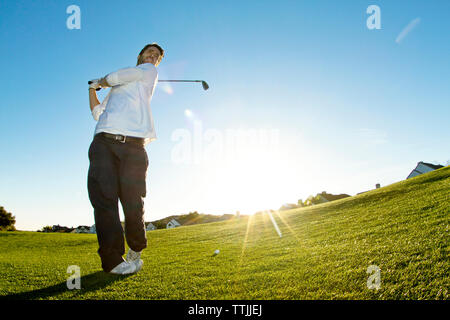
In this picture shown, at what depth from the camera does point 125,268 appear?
3.25 meters

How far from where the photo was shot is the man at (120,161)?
118 inches

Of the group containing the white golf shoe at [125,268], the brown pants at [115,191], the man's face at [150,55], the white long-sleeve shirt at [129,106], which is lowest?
the white golf shoe at [125,268]

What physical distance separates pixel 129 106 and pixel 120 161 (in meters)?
0.78

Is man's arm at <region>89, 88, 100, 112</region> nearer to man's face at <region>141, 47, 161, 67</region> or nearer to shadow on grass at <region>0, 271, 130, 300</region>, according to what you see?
man's face at <region>141, 47, 161, 67</region>

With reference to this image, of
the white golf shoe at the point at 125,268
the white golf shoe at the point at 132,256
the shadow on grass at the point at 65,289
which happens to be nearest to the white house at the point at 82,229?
the shadow on grass at the point at 65,289

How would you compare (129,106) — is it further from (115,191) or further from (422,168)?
(422,168)

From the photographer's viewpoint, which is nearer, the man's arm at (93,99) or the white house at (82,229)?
the man's arm at (93,99)

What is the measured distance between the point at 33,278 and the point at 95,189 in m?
2.58

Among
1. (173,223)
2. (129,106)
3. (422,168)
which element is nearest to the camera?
(129,106)

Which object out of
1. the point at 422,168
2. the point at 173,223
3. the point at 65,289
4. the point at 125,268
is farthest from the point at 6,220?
the point at 422,168

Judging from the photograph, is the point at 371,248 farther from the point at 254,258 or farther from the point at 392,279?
the point at 254,258

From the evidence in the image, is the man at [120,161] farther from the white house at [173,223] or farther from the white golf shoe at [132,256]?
the white house at [173,223]

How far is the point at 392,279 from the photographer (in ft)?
8.54
